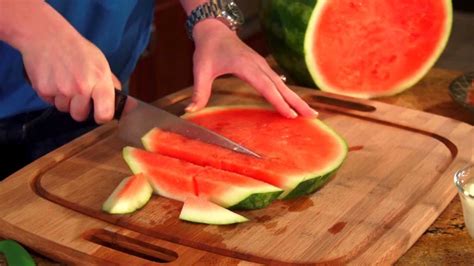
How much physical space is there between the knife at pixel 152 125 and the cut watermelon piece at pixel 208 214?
20cm

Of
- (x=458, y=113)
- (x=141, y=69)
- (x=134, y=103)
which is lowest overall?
(x=141, y=69)

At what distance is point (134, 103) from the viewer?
1.64 m

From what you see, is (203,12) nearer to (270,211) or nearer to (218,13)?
(218,13)

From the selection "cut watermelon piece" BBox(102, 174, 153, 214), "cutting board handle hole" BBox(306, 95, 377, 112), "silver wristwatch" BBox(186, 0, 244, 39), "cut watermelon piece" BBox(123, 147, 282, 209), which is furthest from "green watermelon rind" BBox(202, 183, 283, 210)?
"silver wristwatch" BBox(186, 0, 244, 39)

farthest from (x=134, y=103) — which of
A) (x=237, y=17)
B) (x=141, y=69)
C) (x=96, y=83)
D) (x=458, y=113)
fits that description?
(x=141, y=69)

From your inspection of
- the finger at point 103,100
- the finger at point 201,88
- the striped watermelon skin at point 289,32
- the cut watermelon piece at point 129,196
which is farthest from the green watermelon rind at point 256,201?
the striped watermelon skin at point 289,32

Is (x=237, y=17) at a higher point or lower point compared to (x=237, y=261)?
higher

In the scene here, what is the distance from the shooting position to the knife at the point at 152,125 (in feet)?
5.36

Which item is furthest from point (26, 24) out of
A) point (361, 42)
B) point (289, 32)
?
point (361, 42)

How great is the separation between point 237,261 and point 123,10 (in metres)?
0.81

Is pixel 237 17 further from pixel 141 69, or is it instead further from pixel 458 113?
pixel 141 69

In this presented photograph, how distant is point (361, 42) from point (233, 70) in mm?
354

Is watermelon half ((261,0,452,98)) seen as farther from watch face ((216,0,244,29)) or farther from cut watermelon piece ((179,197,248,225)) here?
cut watermelon piece ((179,197,248,225))

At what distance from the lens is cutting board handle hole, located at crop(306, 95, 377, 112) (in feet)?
6.21
